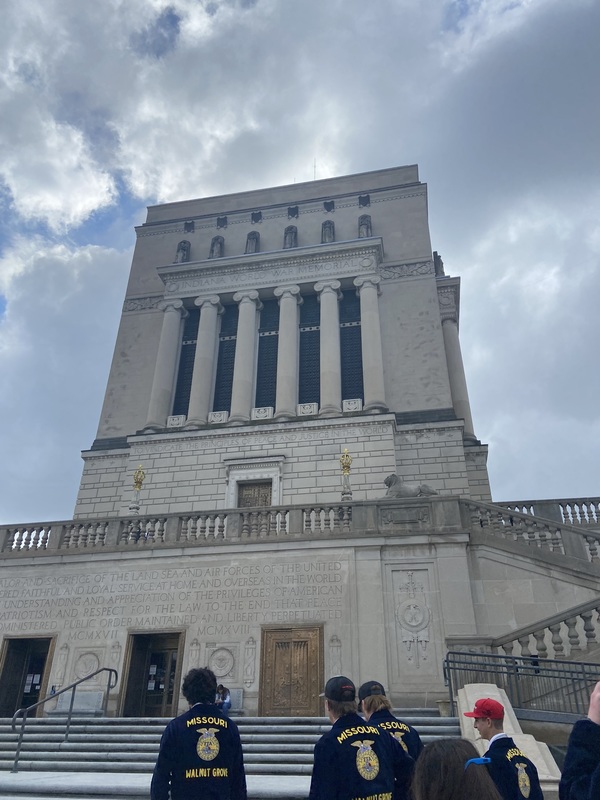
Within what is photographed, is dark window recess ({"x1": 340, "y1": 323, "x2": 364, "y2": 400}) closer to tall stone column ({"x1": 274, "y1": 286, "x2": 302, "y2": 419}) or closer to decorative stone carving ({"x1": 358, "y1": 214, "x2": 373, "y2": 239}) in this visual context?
tall stone column ({"x1": 274, "y1": 286, "x2": 302, "y2": 419})

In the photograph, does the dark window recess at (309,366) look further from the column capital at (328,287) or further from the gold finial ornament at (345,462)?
the gold finial ornament at (345,462)

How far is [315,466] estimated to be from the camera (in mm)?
27297

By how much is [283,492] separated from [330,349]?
8.05m

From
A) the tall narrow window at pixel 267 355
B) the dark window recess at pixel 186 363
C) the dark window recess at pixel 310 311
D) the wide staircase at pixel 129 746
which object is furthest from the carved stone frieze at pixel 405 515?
the dark window recess at pixel 310 311

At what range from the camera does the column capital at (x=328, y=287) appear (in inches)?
1307

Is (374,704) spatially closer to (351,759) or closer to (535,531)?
(351,759)

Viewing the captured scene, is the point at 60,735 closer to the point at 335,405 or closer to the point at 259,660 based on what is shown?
the point at 259,660

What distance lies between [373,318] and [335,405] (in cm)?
548

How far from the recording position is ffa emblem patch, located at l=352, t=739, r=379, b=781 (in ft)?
13.9

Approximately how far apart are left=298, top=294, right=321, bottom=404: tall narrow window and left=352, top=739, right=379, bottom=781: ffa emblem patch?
2615cm

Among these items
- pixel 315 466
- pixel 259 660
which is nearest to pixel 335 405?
pixel 315 466

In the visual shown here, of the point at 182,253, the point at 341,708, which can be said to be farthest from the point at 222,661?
the point at 182,253

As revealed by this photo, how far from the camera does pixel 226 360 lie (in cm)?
3312

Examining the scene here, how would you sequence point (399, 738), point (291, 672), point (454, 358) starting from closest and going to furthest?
1. point (399, 738)
2. point (291, 672)
3. point (454, 358)
